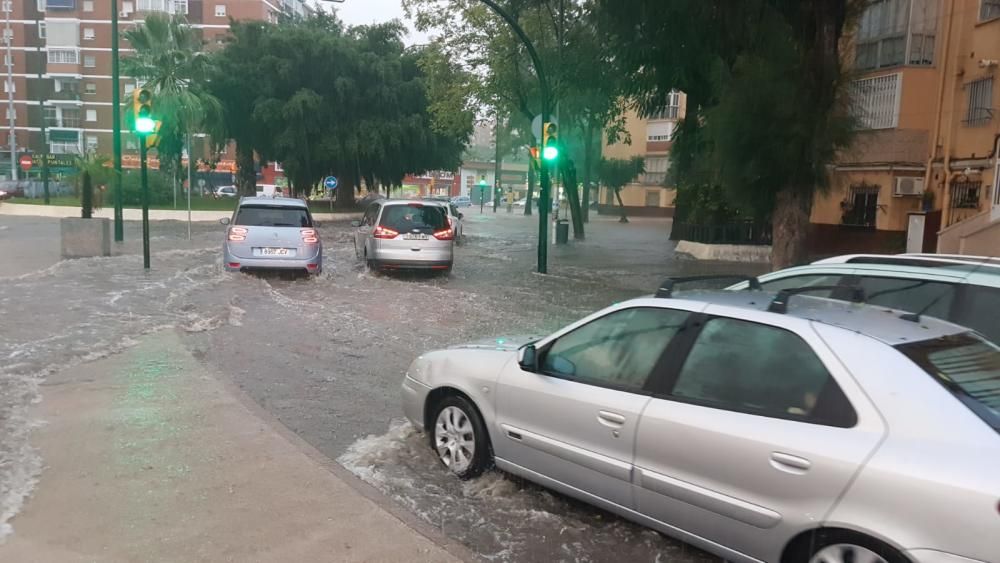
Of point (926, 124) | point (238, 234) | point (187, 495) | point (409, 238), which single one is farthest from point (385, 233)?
point (926, 124)

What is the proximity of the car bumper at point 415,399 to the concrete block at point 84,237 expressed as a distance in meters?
14.7

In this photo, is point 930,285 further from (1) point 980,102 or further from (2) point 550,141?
(1) point 980,102

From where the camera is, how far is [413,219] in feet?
51.0

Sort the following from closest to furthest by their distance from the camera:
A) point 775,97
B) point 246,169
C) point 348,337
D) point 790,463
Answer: point 790,463 < point 348,337 < point 775,97 < point 246,169

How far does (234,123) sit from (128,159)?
44.7 meters

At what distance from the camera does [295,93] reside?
124 ft

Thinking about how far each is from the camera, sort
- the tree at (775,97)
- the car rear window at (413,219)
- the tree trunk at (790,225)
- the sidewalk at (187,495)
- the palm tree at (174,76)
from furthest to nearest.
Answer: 1. the palm tree at (174,76)
2. the car rear window at (413,219)
3. the tree trunk at (790,225)
4. the tree at (775,97)
5. the sidewalk at (187,495)

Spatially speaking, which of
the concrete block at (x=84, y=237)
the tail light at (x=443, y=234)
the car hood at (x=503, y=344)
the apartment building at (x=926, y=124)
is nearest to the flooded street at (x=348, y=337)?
the concrete block at (x=84, y=237)

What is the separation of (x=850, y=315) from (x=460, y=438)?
2487 mm

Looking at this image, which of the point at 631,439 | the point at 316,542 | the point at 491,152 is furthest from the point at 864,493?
the point at 491,152

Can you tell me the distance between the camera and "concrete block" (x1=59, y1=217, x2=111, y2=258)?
1742 cm

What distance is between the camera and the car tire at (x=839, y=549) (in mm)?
2992

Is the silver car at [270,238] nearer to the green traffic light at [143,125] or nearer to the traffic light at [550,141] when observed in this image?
the green traffic light at [143,125]

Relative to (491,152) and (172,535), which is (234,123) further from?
(491,152)
